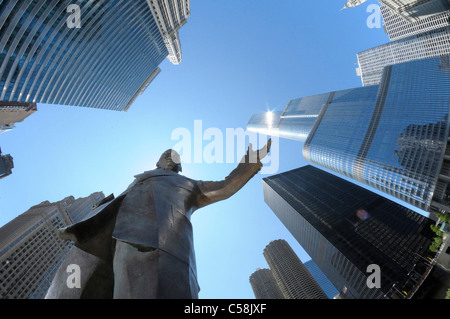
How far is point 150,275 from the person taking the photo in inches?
96.2

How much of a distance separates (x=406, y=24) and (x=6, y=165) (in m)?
215

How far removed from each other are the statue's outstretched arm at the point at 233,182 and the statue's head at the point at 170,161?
155 centimetres

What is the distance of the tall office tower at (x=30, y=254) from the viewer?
56906 mm

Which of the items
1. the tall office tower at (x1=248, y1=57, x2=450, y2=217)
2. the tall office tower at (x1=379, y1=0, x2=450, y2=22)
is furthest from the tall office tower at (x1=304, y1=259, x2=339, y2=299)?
the tall office tower at (x1=379, y1=0, x2=450, y2=22)

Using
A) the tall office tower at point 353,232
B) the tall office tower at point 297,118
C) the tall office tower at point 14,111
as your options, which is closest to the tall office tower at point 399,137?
the tall office tower at point 353,232

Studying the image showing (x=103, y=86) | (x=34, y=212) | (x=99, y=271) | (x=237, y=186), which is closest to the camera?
(x=99, y=271)

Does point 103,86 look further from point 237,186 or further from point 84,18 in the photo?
point 237,186

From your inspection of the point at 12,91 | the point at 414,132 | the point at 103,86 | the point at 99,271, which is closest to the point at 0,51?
the point at 12,91

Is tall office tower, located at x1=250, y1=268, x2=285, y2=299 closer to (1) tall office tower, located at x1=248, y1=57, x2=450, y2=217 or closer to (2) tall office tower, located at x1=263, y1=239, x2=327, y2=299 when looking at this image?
(2) tall office tower, located at x1=263, y1=239, x2=327, y2=299

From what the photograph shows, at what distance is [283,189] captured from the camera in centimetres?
11950

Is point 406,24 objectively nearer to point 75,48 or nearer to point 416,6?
point 416,6

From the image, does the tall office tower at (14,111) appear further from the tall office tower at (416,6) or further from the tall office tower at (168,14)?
the tall office tower at (416,6)

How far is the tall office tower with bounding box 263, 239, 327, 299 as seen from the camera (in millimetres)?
116062

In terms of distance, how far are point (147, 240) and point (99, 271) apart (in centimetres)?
125
